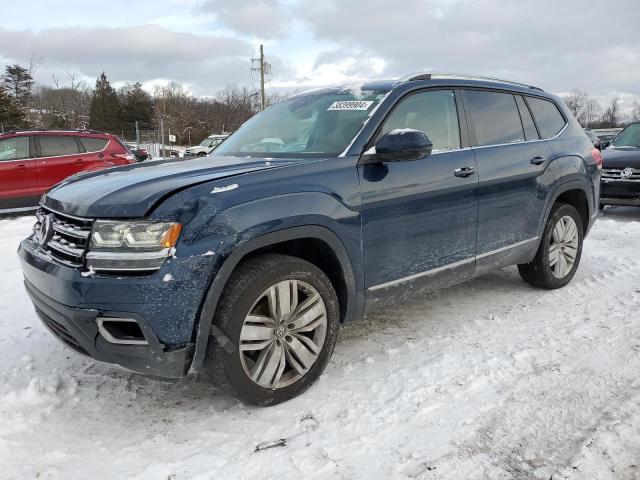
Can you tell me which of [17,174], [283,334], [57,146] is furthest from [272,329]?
[57,146]

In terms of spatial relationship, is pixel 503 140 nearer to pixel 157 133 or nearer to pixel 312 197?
pixel 312 197

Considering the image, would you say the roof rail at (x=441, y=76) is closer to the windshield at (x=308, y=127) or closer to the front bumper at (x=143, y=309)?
the windshield at (x=308, y=127)

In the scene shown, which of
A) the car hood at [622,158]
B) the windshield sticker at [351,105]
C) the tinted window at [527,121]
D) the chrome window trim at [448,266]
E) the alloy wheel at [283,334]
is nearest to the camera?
the alloy wheel at [283,334]

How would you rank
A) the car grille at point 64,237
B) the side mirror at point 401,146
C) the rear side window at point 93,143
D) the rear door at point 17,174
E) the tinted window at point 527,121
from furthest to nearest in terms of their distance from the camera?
the rear side window at point 93,143, the rear door at point 17,174, the tinted window at point 527,121, the side mirror at point 401,146, the car grille at point 64,237

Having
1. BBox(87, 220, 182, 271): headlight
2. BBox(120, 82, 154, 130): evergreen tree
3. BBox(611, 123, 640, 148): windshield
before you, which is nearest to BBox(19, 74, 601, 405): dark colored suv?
BBox(87, 220, 182, 271): headlight

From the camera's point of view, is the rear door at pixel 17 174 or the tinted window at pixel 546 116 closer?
the tinted window at pixel 546 116

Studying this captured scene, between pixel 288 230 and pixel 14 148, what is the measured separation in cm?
873

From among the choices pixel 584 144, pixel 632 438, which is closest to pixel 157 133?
pixel 584 144

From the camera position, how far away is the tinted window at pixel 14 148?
30.9 feet

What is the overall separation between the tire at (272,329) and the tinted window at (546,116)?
2833 millimetres

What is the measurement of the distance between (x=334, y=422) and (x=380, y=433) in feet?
0.80

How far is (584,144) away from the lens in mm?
5012

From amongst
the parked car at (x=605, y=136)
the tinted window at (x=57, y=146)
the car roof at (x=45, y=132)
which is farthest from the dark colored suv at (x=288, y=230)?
the parked car at (x=605, y=136)

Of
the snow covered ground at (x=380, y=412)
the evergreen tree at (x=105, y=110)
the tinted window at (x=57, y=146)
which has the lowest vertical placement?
the snow covered ground at (x=380, y=412)
